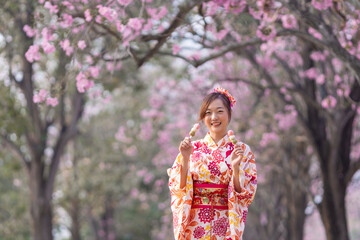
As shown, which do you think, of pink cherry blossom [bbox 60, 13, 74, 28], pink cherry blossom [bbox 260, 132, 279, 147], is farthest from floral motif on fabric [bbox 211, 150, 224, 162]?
pink cherry blossom [bbox 260, 132, 279, 147]

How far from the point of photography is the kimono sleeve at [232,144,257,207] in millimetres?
3996

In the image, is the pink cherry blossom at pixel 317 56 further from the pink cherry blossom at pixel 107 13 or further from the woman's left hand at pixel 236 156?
the woman's left hand at pixel 236 156

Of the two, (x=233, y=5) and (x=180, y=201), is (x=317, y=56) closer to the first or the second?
(x=233, y=5)

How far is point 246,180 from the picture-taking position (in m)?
4.05

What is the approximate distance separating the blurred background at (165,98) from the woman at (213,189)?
1881 mm

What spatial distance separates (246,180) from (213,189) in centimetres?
24

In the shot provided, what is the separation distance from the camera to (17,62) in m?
9.82

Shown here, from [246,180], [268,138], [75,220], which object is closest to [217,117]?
[246,180]

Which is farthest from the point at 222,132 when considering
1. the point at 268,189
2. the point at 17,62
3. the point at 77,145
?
the point at 77,145

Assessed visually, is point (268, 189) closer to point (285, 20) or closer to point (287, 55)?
point (287, 55)

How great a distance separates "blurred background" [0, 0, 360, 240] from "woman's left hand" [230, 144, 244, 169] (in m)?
2.02

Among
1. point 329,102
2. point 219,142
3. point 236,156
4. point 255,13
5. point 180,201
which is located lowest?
point 180,201

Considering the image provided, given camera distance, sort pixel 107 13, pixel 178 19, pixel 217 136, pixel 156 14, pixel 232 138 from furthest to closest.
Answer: pixel 156 14, pixel 178 19, pixel 107 13, pixel 217 136, pixel 232 138

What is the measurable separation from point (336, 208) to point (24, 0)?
5222mm
